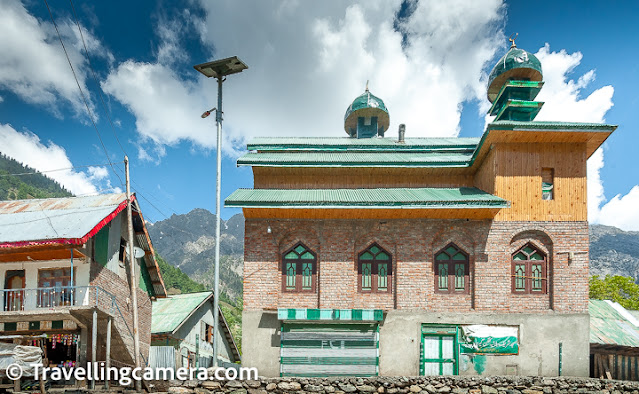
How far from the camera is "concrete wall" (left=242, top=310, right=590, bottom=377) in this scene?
18406 millimetres

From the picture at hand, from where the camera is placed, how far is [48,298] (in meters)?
18.9

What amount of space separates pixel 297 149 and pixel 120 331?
34.4 ft

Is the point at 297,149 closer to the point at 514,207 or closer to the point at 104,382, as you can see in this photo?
the point at 514,207

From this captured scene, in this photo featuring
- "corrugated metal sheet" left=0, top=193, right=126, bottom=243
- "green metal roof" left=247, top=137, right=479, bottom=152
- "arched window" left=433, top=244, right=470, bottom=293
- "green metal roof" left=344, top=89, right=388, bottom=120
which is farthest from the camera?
"green metal roof" left=344, top=89, right=388, bottom=120

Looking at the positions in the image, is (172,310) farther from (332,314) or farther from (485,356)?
(485,356)

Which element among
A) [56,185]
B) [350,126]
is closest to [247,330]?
[350,126]

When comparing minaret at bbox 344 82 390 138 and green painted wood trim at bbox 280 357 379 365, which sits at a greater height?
minaret at bbox 344 82 390 138

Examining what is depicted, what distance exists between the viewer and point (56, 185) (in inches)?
5694

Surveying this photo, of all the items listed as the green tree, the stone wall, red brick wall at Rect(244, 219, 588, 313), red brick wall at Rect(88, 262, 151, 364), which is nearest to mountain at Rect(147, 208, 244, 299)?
the green tree

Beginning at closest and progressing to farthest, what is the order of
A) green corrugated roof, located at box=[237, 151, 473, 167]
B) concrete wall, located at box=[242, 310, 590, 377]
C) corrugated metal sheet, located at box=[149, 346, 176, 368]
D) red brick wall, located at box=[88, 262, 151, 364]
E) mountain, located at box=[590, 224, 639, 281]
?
concrete wall, located at box=[242, 310, 590, 377]
red brick wall, located at box=[88, 262, 151, 364]
green corrugated roof, located at box=[237, 151, 473, 167]
corrugated metal sheet, located at box=[149, 346, 176, 368]
mountain, located at box=[590, 224, 639, 281]

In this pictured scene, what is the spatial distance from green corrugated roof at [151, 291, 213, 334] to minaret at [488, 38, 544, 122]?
1835cm

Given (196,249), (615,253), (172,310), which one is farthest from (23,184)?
→ (615,253)

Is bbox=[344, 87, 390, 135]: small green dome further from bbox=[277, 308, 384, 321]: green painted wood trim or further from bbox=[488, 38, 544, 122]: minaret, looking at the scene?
bbox=[277, 308, 384, 321]: green painted wood trim

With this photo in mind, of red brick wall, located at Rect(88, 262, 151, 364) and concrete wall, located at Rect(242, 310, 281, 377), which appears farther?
red brick wall, located at Rect(88, 262, 151, 364)
